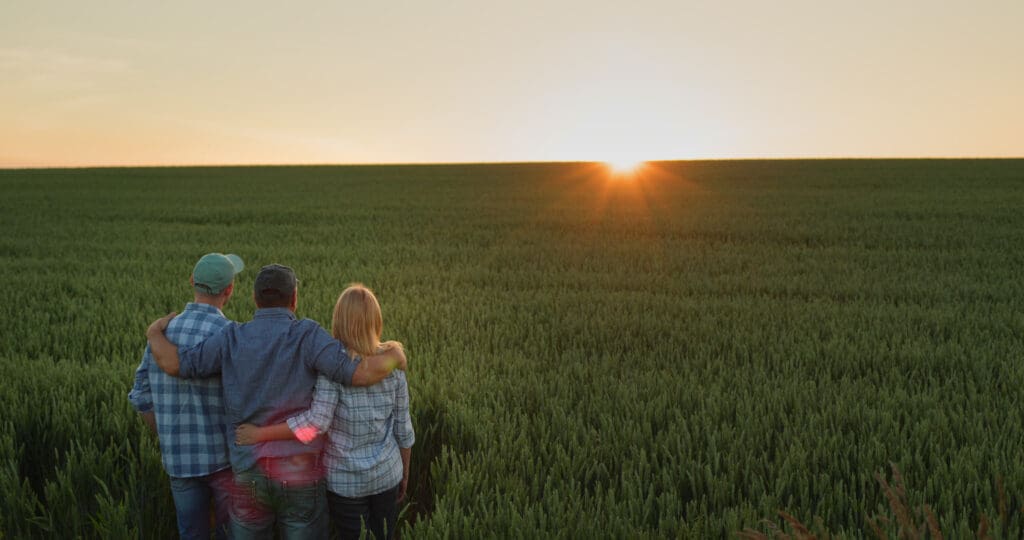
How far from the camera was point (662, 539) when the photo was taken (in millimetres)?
3027

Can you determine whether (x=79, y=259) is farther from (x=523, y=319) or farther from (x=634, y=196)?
(x=634, y=196)

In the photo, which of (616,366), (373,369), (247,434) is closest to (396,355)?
(373,369)

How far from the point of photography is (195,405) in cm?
329

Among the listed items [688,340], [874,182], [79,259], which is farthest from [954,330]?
[874,182]

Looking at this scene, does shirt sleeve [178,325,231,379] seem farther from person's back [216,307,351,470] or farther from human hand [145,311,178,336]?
human hand [145,311,178,336]

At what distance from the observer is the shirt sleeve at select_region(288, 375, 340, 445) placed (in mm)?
3062

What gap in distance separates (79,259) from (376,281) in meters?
6.51

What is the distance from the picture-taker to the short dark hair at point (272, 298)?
3084mm

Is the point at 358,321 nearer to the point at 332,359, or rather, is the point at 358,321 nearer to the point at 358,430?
the point at 332,359

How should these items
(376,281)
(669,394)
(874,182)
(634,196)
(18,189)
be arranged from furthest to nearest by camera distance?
(18,189)
(874,182)
(634,196)
(376,281)
(669,394)

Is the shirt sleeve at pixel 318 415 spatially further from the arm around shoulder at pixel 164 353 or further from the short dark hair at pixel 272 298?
the arm around shoulder at pixel 164 353

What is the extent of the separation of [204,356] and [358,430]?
2.41 feet

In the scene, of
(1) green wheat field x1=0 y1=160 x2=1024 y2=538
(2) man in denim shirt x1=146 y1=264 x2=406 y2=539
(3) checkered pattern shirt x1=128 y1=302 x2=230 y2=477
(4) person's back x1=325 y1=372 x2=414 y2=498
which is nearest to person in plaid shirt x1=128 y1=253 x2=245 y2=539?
(3) checkered pattern shirt x1=128 y1=302 x2=230 y2=477

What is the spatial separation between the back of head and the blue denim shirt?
3cm
